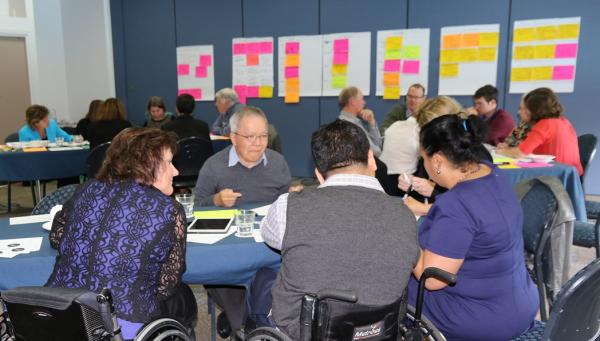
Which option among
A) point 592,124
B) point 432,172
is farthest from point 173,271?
point 592,124

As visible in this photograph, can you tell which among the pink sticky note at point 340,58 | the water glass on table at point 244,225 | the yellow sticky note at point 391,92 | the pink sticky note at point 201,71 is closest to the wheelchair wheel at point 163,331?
the water glass on table at point 244,225

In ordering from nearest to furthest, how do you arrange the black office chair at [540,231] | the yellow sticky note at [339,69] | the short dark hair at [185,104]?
the black office chair at [540,231], the short dark hair at [185,104], the yellow sticky note at [339,69]

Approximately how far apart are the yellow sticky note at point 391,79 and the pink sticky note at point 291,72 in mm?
1324

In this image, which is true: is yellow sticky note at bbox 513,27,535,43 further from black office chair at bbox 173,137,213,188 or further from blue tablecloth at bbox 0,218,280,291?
blue tablecloth at bbox 0,218,280,291

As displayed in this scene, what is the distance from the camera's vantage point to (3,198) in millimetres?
6445

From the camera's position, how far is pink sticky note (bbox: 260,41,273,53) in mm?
7160

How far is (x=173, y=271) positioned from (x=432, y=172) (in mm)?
1045

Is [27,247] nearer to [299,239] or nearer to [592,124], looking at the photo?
[299,239]

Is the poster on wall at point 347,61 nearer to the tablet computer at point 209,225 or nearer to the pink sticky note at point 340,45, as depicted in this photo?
the pink sticky note at point 340,45

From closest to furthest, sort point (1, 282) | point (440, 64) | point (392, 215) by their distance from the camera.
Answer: point (392, 215) < point (1, 282) < point (440, 64)

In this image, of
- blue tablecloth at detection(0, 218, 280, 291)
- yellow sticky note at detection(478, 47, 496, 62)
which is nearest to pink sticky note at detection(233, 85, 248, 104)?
yellow sticky note at detection(478, 47, 496, 62)

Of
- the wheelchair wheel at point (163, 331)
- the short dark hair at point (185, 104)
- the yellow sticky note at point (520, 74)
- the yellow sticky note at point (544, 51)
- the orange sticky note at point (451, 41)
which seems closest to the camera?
the wheelchair wheel at point (163, 331)

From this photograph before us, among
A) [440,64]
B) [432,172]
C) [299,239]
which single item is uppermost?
[440,64]

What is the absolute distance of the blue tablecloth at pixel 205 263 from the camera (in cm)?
185
